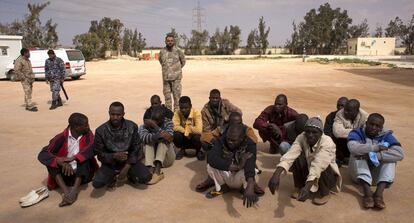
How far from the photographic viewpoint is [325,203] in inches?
150

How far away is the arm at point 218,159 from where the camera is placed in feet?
12.3

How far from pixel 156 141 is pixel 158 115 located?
1.36 ft

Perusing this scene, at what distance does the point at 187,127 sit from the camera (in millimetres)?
5320

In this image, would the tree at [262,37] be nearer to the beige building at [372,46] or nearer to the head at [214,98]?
the beige building at [372,46]

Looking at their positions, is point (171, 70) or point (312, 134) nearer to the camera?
point (312, 134)

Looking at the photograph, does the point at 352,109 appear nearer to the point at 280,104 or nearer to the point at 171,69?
the point at 280,104

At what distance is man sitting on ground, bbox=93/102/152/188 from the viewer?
3.96 metres

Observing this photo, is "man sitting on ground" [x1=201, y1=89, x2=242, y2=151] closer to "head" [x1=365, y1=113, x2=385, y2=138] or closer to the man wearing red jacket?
the man wearing red jacket

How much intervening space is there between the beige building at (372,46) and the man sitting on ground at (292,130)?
57961 millimetres

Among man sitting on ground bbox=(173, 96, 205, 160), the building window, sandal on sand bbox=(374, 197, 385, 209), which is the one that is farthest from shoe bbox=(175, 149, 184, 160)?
the building window

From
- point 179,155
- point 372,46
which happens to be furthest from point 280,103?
point 372,46

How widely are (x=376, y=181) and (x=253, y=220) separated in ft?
5.19

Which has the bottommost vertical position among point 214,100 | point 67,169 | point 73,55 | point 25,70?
point 67,169

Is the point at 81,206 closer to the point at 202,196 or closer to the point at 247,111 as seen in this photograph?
the point at 202,196
